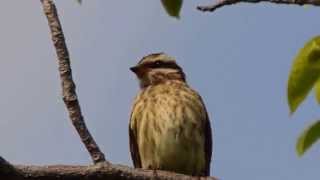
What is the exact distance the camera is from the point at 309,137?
201 centimetres

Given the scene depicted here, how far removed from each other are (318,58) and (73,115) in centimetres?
170

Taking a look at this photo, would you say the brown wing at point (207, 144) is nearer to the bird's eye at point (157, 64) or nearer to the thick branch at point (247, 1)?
the bird's eye at point (157, 64)

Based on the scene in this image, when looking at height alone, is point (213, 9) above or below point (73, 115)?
above

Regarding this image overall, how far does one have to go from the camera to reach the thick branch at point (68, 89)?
3334 mm

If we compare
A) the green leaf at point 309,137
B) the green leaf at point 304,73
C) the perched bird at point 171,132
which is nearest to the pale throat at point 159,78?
the perched bird at point 171,132

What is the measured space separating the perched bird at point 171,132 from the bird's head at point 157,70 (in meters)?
0.35

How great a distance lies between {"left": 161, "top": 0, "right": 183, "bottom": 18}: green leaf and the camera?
175cm

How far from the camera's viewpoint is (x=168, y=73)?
7754 mm

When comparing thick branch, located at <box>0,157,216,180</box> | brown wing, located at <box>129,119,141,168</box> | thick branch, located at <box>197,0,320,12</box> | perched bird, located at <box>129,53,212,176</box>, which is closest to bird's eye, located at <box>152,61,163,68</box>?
perched bird, located at <box>129,53,212,176</box>

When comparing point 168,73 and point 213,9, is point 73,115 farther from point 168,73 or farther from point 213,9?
point 168,73

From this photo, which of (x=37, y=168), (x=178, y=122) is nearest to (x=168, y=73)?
Result: (x=178, y=122)

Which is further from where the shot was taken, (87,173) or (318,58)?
(87,173)

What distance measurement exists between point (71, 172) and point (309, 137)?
50.5 inches

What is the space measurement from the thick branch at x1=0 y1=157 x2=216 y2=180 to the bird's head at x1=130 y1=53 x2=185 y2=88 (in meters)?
4.07
